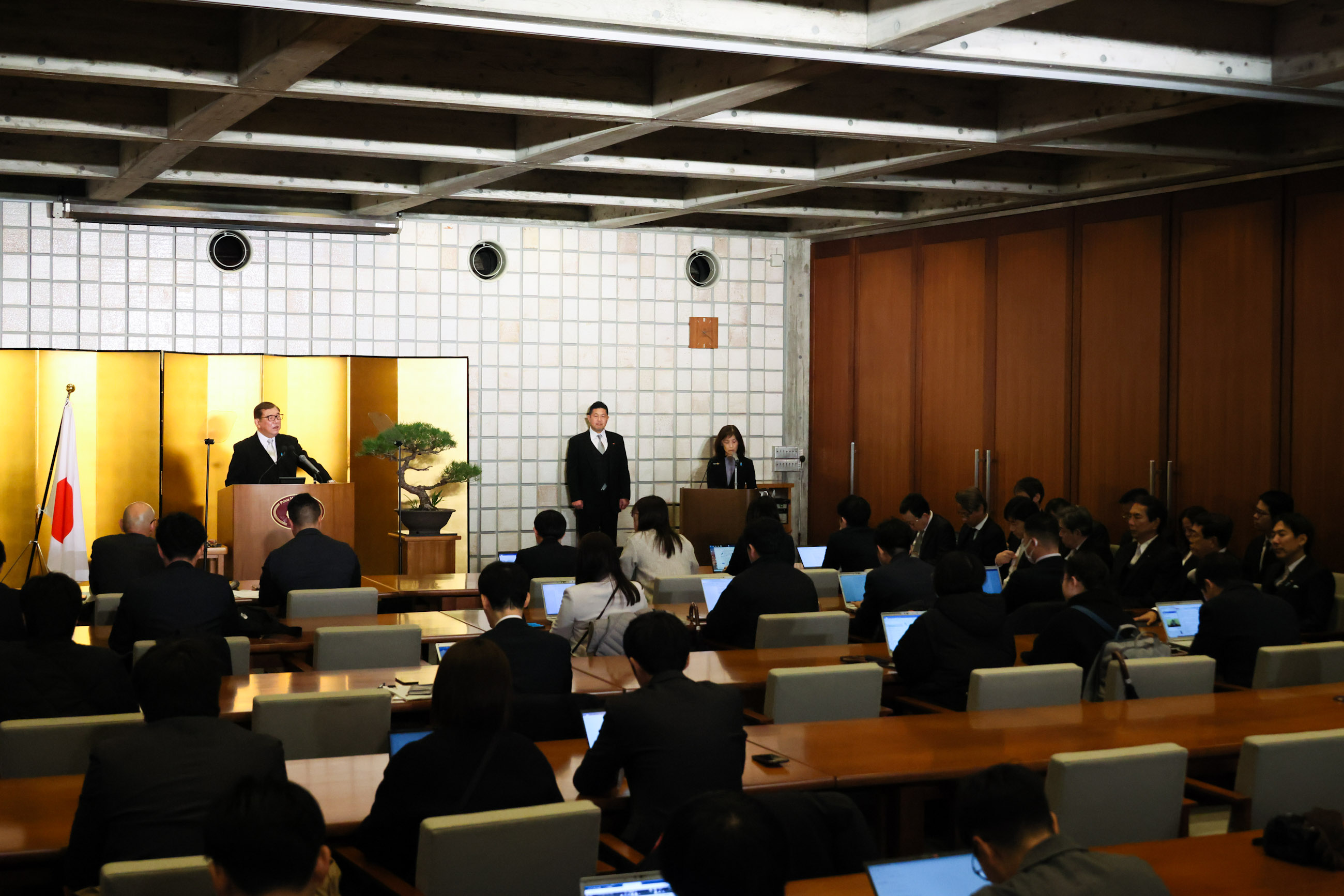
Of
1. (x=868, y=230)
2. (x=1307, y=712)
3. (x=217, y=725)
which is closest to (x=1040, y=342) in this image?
(x=868, y=230)

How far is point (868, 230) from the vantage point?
11625mm

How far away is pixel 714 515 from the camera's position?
11.1 m

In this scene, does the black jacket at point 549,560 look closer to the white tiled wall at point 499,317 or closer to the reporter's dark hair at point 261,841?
the white tiled wall at point 499,317

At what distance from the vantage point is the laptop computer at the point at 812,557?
845cm

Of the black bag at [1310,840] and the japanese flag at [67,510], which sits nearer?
the black bag at [1310,840]

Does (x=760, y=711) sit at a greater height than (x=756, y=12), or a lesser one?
lesser

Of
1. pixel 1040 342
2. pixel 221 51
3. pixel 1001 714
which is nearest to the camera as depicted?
pixel 1001 714

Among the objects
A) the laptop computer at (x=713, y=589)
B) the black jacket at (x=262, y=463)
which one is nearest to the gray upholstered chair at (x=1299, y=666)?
the laptop computer at (x=713, y=589)

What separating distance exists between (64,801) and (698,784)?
1.64 meters

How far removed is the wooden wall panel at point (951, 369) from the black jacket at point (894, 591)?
15.1 ft

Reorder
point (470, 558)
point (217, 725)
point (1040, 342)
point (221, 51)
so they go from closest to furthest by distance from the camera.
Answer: point (217, 725) < point (221, 51) < point (1040, 342) < point (470, 558)

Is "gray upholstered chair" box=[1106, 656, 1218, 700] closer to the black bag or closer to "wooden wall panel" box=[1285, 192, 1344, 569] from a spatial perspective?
the black bag

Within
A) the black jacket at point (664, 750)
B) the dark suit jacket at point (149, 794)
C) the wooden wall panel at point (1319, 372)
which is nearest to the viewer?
the dark suit jacket at point (149, 794)

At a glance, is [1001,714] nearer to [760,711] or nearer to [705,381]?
[760,711]
